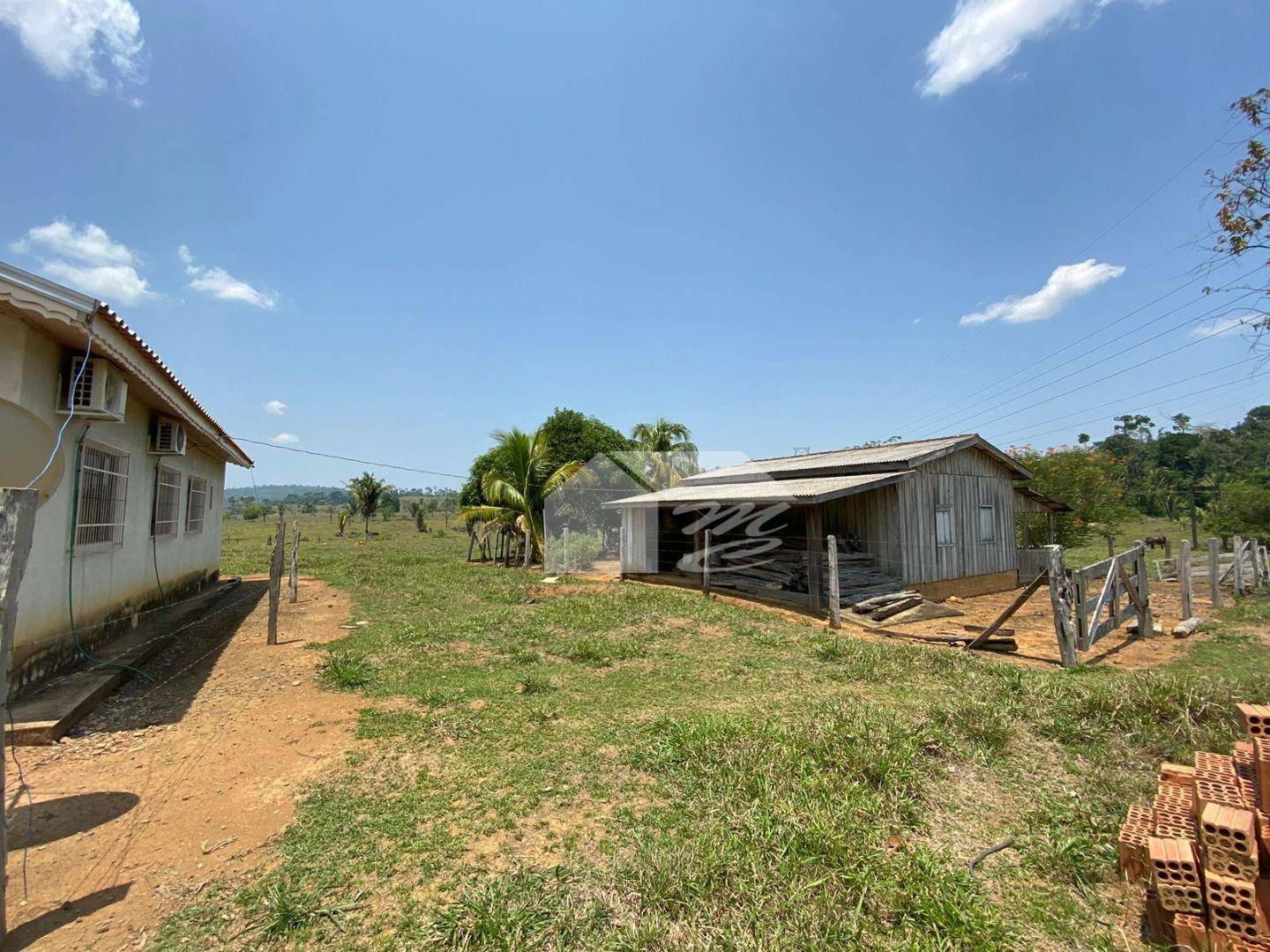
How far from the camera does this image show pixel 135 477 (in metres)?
8.54

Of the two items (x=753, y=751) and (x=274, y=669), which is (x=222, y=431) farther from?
(x=753, y=751)

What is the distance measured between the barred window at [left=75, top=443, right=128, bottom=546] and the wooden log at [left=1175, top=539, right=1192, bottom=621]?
16.9 metres

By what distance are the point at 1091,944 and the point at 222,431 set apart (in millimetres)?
14233

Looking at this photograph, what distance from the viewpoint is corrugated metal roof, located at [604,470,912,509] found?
11.7 metres

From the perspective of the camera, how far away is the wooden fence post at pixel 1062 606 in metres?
7.57

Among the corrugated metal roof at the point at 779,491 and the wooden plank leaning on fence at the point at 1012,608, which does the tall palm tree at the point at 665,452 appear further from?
the wooden plank leaning on fence at the point at 1012,608

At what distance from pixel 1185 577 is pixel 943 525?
456 cm

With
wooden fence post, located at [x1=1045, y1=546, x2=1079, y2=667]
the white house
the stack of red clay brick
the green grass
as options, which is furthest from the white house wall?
wooden fence post, located at [x1=1045, y1=546, x2=1079, y2=667]

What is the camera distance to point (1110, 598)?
28.3ft

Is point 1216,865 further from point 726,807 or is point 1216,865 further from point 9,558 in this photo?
point 9,558

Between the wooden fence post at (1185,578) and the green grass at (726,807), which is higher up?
the wooden fence post at (1185,578)

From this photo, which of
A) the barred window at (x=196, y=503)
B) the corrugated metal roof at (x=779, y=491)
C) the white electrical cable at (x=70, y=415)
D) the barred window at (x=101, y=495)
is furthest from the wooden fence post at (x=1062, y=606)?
the barred window at (x=196, y=503)

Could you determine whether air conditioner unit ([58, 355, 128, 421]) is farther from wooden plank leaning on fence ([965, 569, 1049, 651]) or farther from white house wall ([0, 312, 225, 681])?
wooden plank leaning on fence ([965, 569, 1049, 651])

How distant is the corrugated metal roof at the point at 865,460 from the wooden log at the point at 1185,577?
15.5ft
